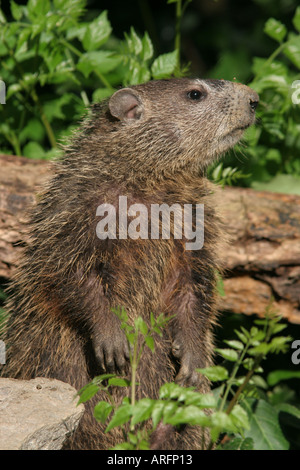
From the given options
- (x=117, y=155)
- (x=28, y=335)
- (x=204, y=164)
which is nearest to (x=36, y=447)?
(x=28, y=335)

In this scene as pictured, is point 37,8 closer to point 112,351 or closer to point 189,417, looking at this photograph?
point 112,351

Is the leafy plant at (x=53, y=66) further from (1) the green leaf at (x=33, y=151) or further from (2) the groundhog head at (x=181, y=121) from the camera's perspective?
(2) the groundhog head at (x=181, y=121)

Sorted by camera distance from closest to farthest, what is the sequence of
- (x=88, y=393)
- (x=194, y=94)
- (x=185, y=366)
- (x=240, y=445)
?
(x=88, y=393)
(x=240, y=445)
(x=185, y=366)
(x=194, y=94)

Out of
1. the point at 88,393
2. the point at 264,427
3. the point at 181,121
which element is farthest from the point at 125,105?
the point at 264,427

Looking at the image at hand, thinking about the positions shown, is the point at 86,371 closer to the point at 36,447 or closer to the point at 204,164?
the point at 36,447

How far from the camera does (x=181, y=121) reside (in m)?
3.81

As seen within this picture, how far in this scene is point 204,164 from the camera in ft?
12.6

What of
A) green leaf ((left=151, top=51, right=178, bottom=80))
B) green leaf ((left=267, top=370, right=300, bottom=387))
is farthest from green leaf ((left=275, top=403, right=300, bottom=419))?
green leaf ((left=151, top=51, right=178, bottom=80))

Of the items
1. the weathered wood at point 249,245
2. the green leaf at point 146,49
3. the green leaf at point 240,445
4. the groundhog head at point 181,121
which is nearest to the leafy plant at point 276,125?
the weathered wood at point 249,245

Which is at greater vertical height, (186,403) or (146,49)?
(146,49)

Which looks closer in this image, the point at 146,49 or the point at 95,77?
the point at 146,49

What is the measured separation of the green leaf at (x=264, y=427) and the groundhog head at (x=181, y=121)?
5.10 ft

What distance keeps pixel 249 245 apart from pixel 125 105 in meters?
1.35

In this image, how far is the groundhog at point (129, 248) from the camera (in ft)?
11.0
